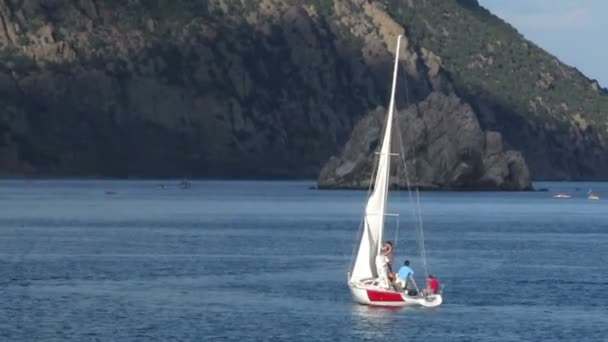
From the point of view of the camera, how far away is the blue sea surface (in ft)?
204

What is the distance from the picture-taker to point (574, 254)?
103 m

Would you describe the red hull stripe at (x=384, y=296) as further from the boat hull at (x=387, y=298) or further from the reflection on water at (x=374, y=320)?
the reflection on water at (x=374, y=320)

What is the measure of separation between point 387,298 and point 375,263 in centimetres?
140

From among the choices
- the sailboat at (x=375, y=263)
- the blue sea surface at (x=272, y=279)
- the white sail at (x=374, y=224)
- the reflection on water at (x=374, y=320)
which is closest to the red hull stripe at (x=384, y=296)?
the sailboat at (x=375, y=263)

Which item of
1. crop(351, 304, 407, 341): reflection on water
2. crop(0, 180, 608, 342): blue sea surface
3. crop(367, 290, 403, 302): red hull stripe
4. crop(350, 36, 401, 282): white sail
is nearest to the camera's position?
crop(351, 304, 407, 341): reflection on water

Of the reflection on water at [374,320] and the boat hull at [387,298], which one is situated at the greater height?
the boat hull at [387,298]

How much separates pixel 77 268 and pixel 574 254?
31395 millimetres

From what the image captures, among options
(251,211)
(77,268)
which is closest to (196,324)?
(77,268)

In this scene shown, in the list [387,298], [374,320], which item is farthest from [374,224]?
[374,320]

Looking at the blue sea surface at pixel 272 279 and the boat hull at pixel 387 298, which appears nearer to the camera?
the blue sea surface at pixel 272 279

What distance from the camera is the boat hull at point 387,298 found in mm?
67000

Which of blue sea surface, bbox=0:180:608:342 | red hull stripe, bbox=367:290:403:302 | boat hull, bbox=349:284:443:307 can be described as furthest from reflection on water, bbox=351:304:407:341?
red hull stripe, bbox=367:290:403:302

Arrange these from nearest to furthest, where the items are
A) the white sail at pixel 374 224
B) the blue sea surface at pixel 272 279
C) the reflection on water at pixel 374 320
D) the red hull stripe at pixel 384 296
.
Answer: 1. the reflection on water at pixel 374 320
2. the blue sea surface at pixel 272 279
3. the white sail at pixel 374 224
4. the red hull stripe at pixel 384 296

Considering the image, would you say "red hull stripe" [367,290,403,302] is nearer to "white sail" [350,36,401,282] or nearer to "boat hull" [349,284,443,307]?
"boat hull" [349,284,443,307]
